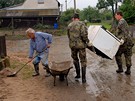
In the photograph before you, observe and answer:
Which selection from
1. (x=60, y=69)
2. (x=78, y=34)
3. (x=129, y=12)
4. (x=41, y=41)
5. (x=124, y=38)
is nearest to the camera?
(x=60, y=69)

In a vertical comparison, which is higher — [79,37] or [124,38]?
[79,37]

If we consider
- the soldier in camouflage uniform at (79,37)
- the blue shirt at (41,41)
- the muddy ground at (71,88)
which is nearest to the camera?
the muddy ground at (71,88)

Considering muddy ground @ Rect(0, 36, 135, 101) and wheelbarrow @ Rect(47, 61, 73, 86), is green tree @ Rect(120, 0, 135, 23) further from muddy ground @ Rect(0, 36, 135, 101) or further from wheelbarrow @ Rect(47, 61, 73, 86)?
wheelbarrow @ Rect(47, 61, 73, 86)

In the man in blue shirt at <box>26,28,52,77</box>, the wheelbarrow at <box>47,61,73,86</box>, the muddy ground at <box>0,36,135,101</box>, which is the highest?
the man in blue shirt at <box>26,28,52,77</box>

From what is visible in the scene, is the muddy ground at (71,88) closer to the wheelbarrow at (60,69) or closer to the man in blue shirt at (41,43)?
the wheelbarrow at (60,69)

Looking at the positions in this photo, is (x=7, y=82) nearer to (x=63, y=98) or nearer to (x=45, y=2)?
(x=63, y=98)

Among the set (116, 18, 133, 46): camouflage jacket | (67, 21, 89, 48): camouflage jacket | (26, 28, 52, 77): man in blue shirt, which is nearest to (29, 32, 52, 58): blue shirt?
(26, 28, 52, 77): man in blue shirt

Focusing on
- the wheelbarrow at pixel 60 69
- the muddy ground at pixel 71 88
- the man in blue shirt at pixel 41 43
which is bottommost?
the muddy ground at pixel 71 88

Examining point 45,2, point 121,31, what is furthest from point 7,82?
point 45,2

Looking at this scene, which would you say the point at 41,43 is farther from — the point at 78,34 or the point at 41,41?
the point at 78,34

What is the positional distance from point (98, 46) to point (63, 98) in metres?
2.83

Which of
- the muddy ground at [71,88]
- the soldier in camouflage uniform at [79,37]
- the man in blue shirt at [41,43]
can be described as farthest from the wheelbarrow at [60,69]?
the man in blue shirt at [41,43]

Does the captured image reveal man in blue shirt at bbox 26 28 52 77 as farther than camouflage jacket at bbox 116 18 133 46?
No

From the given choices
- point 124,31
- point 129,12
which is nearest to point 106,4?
point 129,12
